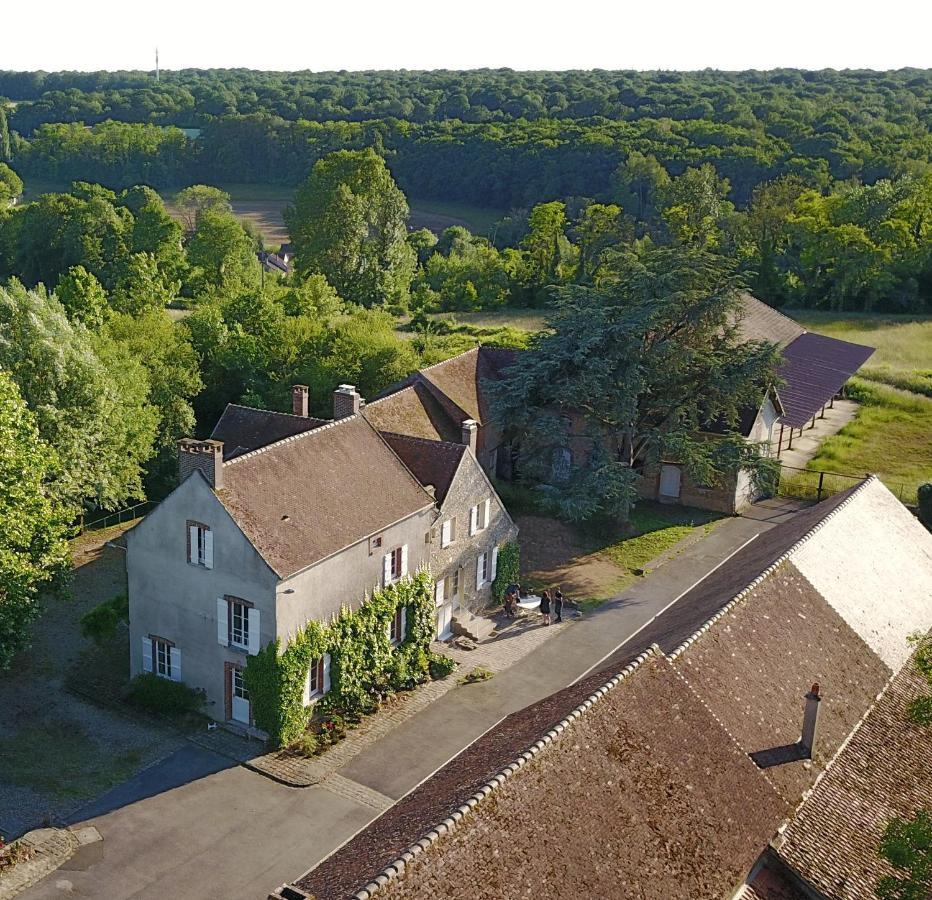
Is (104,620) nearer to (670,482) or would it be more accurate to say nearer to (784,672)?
(784,672)

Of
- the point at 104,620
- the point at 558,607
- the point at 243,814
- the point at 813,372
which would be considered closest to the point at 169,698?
the point at 104,620

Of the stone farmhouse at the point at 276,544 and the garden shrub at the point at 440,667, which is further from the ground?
the stone farmhouse at the point at 276,544

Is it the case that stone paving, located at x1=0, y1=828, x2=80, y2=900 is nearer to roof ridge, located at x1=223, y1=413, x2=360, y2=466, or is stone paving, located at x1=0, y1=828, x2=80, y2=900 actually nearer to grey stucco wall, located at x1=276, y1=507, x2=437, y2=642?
grey stucco wall, located at x1=276, y1=507, x2=437, y2=642

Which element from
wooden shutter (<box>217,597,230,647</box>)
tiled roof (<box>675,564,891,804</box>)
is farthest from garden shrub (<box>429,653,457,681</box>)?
tiled roof (<box>675,564,891,804</box>)

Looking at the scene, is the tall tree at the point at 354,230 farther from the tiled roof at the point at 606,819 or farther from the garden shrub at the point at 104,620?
the tiled roof at the point at 606,819

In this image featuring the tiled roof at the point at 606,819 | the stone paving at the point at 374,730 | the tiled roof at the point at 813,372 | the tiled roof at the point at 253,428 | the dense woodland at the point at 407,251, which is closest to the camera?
the tiled roof at the point at 606,819

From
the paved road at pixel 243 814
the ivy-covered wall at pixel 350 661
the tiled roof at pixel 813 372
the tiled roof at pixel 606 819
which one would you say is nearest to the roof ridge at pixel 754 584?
the tiled roof at pixel 606 819

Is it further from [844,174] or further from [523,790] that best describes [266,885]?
[844,174]
